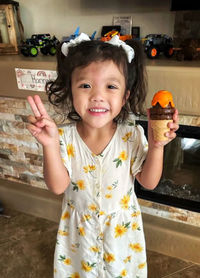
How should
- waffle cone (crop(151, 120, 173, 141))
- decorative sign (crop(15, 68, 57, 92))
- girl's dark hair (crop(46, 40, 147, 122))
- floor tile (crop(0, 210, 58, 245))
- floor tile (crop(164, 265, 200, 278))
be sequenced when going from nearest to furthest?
waffle cone (crop(151, 120, 173, 141)), girl's dark hair (crop(46, 40, 147, 122)), decorative sign (crop(15, 68, 57, 92)), floor tile (crop(164, 265, 200, 278)), floor tile (crop(0, 210, 58, 245))

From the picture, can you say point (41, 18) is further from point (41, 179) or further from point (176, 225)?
point (176, 225)

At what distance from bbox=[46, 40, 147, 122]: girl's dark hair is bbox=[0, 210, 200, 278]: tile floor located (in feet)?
2.88

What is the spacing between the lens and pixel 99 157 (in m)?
0.85

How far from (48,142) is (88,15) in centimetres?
100

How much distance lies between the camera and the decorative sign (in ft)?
3.85

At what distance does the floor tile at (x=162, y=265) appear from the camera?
52.0 inches

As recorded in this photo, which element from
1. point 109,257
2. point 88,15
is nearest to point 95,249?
point 109,257

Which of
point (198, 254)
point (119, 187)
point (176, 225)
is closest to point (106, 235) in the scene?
point (119, 187)

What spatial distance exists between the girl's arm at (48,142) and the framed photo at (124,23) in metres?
0.88

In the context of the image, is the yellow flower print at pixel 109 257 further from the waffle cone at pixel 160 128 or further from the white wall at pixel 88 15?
the white wall at pixel 88 15

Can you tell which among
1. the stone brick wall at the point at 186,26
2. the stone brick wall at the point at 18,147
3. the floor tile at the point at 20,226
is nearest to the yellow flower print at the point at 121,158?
the stone brick wall at the point at 18,147

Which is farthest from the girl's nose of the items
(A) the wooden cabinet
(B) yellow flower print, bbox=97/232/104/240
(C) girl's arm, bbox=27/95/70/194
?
(A) the wooden cabinet

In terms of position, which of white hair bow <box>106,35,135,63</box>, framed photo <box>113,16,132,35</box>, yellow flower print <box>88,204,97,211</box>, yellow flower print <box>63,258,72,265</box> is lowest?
yellow flower print <box>63,258,72,265</box>

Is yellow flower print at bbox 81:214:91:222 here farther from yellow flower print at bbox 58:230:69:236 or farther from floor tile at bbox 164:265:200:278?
floor tile at bbox 164:265:200:278
